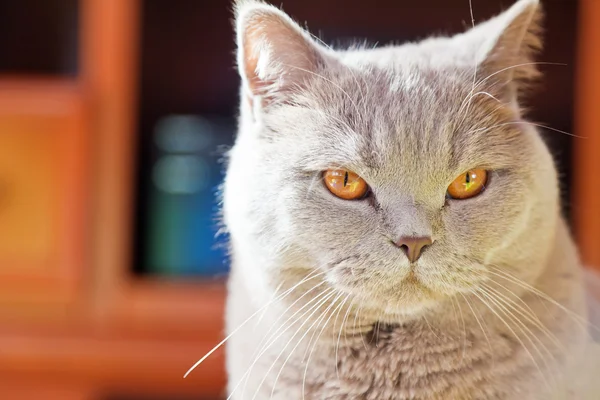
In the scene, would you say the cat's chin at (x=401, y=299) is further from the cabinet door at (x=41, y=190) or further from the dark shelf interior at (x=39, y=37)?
the dark shelf interior at (x=39, y=37)

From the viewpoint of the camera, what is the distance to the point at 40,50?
6.14 ft

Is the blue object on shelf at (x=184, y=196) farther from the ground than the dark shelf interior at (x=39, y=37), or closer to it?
closer to it

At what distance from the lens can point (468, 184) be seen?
0.69 metres

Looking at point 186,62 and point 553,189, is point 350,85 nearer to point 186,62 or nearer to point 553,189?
point 553,189

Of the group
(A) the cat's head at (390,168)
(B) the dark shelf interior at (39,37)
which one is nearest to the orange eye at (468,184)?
(A) the cat's head at (390,168)

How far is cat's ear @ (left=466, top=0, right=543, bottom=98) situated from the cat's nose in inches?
7.5

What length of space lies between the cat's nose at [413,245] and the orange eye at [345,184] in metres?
0.07

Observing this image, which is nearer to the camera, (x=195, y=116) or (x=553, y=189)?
(x=553, y=189)

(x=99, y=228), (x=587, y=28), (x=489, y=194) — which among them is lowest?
(x=99, y=228)

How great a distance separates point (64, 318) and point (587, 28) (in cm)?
146

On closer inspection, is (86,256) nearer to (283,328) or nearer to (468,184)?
(283,328)

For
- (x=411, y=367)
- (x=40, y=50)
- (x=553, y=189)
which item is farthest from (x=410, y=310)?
(x=40, y=50)

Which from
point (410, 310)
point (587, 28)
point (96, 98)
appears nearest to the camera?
point (410, 310)

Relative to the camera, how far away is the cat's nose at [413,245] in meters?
0.64
